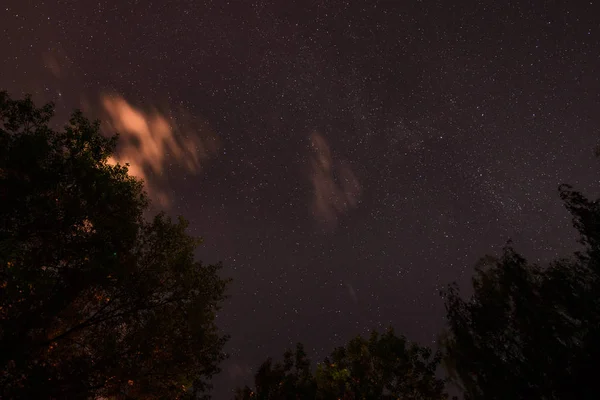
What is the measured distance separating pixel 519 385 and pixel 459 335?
3517mm

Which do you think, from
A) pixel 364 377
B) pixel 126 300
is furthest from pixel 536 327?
pixel 126 300

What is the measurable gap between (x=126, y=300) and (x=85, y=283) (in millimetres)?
1996

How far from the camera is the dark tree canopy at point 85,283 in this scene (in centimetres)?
1113

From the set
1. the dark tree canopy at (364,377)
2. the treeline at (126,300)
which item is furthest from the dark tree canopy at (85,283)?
the dark tree canopy at (364,377)

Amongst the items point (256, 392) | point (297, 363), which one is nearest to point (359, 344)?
point (297, 363)

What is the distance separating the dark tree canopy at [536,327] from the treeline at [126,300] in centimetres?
6

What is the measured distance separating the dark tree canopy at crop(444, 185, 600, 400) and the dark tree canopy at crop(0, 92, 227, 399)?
14.7m

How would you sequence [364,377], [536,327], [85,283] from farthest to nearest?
1. [364,377]
2. [536,327]
3. [85,283]

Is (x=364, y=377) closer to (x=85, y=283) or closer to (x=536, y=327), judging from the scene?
(x=536, y=327)

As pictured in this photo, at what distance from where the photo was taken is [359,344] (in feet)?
89.0

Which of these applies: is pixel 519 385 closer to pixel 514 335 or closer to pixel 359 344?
pixel 514 335

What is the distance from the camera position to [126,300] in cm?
1424

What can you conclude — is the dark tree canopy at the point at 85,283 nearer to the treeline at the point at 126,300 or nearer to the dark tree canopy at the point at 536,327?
the treeline at the point at 126,300

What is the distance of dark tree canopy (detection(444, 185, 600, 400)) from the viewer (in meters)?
14.6
